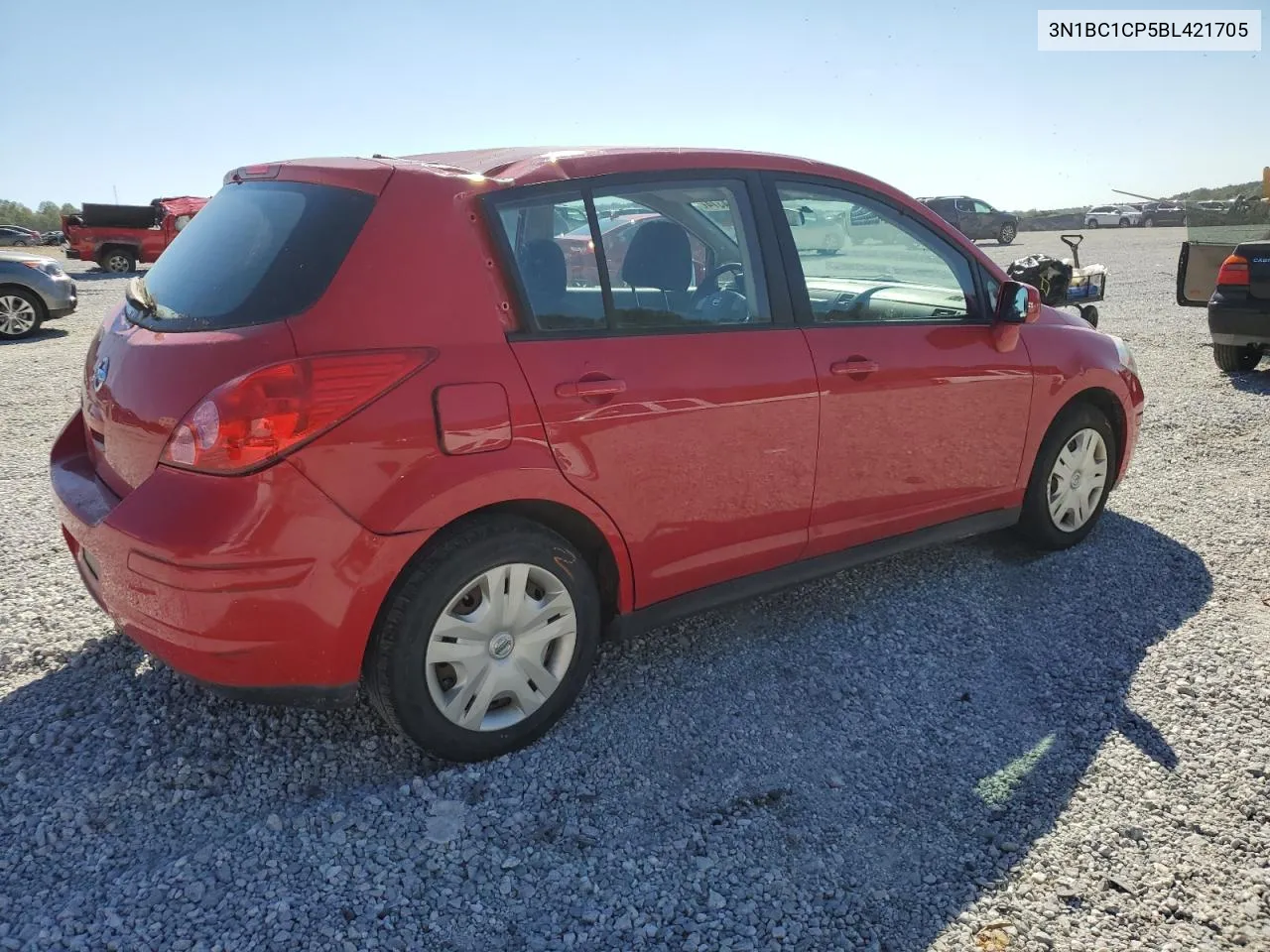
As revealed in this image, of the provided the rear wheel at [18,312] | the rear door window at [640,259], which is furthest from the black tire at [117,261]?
the rear door window at [640,259]

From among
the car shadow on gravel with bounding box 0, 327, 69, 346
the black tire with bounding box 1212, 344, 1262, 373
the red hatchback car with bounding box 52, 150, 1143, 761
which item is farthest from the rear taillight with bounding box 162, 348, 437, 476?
the car shadow on gravel with bounding box 0, 327, 69, 346

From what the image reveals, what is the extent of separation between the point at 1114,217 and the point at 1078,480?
5039 centimetres

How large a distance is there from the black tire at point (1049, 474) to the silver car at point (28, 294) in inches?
480

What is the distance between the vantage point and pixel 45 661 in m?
3.36

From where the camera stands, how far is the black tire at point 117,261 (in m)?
22.2

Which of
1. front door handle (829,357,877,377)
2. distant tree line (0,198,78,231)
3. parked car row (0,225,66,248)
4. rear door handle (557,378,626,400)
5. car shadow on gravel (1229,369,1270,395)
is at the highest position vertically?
distant tree line (0,198,78,231)

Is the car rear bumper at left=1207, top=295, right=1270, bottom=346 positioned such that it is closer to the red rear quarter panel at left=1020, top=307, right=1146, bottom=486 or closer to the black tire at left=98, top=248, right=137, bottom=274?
the red rear quarter panel at left=1020, top=307, right=1146, bottom=486

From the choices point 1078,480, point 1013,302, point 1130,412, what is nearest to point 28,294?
point 1013,302

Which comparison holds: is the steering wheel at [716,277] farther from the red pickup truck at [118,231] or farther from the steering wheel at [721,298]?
A: the red pickup truck at [118,231]

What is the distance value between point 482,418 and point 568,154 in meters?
0.95

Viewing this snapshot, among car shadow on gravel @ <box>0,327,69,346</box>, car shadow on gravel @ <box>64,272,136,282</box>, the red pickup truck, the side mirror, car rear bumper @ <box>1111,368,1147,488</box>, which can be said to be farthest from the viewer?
the red pickup truck

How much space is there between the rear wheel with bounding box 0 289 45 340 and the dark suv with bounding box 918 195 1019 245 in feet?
97.6

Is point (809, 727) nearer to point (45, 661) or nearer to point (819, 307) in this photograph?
point (819, 307)

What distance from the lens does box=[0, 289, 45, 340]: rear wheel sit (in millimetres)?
11812
